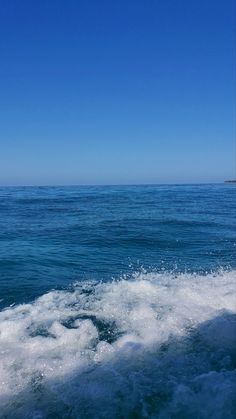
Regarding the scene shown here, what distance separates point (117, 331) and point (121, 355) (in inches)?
38.9

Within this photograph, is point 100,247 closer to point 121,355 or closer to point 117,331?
point 117,331

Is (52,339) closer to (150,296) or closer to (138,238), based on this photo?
(150,296)

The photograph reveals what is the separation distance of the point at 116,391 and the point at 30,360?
1868mm

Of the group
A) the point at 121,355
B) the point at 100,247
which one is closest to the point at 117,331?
the point at 121,355

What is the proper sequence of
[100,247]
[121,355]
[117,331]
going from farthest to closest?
1. [100,247]
2. [117,331]
3. [121,355]

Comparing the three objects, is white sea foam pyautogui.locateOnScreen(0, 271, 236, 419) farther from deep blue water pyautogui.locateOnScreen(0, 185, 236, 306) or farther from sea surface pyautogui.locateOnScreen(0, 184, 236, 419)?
deep blue water pyautogui.locateOnScreen(0, 185, 236, 306)

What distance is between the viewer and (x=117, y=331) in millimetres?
7305

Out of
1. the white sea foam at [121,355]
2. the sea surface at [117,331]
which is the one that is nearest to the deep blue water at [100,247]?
the sea surface at [117,331]

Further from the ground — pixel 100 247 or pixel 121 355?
pixel 100 247

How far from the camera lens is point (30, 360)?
6.24 meters

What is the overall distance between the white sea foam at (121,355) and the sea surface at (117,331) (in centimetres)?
2

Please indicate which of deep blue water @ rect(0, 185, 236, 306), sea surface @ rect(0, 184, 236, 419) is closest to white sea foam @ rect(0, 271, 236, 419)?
sea surface @ rect(0, 184, 236, 419)

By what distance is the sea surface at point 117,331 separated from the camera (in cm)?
516

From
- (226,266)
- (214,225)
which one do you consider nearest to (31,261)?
(226,266)
